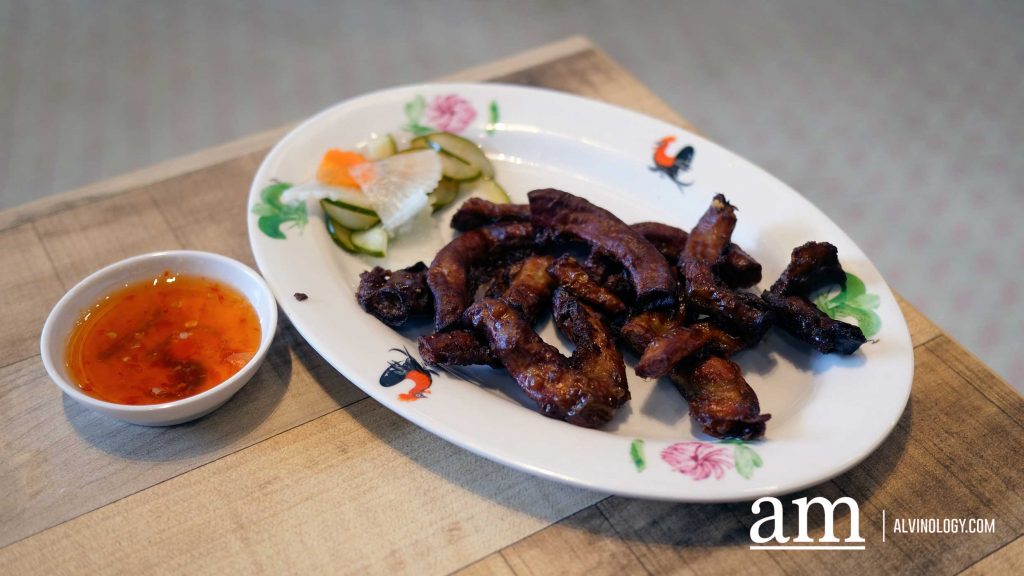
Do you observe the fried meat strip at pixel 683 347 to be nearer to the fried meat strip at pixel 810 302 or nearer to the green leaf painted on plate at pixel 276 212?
the fried meat strip at pixel 810 302

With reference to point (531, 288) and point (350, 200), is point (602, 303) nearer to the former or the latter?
point (531, 288)

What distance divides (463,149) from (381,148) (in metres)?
0.28

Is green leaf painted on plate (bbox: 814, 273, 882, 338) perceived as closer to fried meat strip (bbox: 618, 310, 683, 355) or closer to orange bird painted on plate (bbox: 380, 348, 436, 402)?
fried meat strip (bbox: 618, 310, 683, 355)

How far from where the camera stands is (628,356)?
88.1 inches

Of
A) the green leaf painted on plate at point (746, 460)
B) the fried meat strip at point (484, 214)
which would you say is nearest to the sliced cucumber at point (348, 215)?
the fried meat strip at point (484, 214)

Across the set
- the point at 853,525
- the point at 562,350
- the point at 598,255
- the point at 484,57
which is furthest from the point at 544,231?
the point at 484,57

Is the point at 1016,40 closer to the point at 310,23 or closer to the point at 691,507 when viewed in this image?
the point at 310,23

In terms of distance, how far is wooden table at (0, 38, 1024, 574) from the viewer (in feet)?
5.96

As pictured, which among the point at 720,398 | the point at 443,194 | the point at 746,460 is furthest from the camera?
the point at 443,194

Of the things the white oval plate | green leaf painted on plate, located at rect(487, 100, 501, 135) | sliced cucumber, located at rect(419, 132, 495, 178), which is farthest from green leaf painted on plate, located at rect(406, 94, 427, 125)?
green leaf painted on plate, located at rect(487, 100, 501, 135)

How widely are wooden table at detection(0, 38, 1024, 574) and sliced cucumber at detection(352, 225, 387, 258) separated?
36 centimetres

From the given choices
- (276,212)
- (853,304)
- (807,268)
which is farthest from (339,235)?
(853,304)

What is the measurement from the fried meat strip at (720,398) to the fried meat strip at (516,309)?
422 mm

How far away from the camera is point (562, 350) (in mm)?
2266
